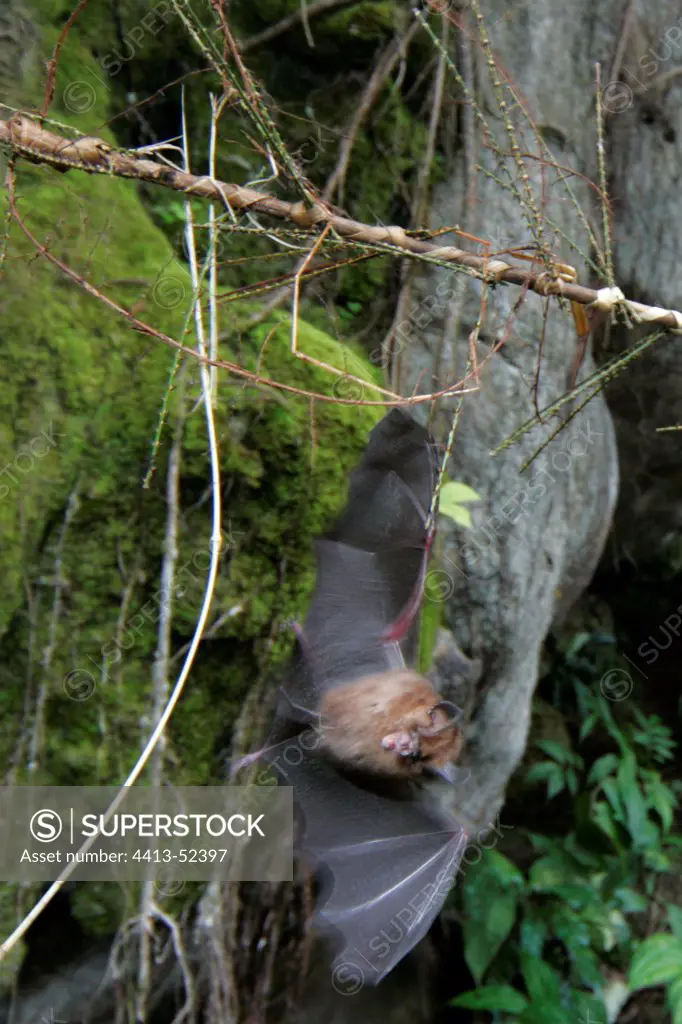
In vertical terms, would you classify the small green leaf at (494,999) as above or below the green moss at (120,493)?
below

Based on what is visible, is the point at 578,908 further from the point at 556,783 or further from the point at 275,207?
the point at 275,207

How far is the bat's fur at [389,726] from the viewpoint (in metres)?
1.45

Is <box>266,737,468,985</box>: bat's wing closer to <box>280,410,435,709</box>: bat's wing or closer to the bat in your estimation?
the bat

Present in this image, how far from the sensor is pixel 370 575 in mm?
1604

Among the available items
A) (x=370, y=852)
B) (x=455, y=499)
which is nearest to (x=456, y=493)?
(x=455, y=499)

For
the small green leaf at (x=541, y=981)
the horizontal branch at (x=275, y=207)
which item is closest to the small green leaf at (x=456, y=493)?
the horizontal branch at (x=275, y=207)

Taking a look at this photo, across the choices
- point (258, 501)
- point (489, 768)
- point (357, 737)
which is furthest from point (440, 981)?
point (258, 501)

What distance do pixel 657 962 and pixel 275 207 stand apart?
2.29 m

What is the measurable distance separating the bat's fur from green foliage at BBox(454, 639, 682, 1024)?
1289 millimetres

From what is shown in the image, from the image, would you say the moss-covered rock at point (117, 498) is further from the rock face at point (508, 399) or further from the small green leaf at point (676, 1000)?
the small green leaf at point (676, 1000)

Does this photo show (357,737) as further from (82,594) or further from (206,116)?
(206,116)

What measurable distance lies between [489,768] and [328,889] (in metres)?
0.84

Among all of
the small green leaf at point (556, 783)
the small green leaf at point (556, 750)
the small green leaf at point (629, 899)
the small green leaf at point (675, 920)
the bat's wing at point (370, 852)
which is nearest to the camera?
the bat's wing at point (370, 852)

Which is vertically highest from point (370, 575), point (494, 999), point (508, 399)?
point (508, 399)
